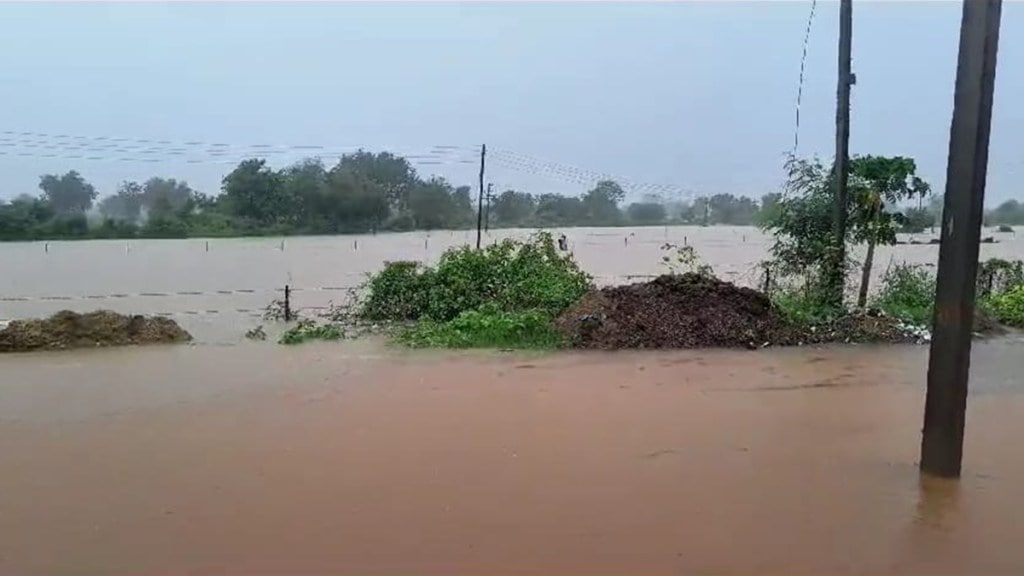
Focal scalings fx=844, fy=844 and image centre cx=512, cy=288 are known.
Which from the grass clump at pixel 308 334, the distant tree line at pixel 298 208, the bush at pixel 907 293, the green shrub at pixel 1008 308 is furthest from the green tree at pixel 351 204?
the green shrub at pixel 1008 308

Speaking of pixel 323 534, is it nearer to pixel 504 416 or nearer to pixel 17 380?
pixel 504 416

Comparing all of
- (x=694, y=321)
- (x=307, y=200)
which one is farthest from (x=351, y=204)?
(x=694, y=321)

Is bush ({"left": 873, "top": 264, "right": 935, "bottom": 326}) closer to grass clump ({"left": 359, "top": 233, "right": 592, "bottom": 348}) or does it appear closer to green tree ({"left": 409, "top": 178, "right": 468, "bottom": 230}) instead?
grass clump ({"left": 359, "top": 233, "right": 592, "bottom": 348})

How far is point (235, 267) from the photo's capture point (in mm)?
18656

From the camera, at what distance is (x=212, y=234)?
2314 centimetres

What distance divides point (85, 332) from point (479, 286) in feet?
17.9

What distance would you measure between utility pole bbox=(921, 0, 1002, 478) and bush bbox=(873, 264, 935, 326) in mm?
7813

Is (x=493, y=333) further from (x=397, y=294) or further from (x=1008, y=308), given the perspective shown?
(x=1008, y=308)

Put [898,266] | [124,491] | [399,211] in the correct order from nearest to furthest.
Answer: [124,491]
[898,266]
[399,211]

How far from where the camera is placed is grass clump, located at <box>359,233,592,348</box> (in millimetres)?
12430

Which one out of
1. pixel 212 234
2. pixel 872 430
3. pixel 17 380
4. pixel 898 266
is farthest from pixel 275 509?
pixel 212 234

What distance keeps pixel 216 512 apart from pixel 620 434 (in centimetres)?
315

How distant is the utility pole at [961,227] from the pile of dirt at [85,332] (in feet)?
31.5

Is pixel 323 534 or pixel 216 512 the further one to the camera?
pixel 216 512
